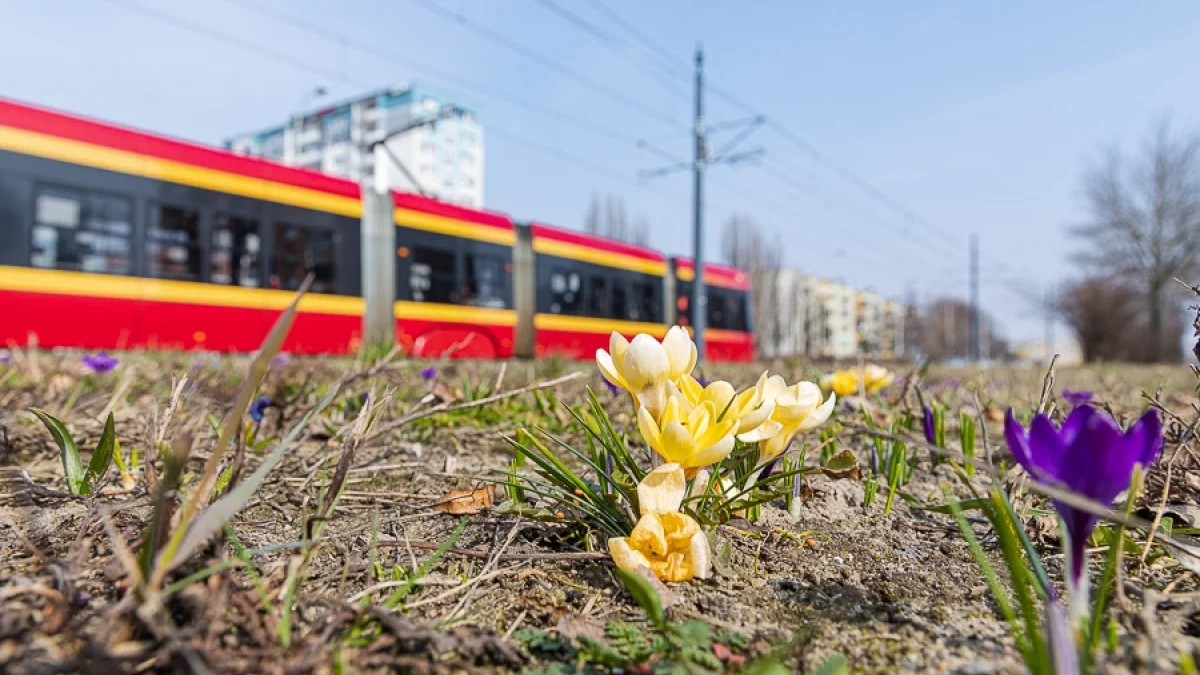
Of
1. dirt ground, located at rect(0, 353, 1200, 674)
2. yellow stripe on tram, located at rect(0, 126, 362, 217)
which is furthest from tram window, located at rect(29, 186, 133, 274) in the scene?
dirt ground, located at rect(0, 353, 1200, 674)

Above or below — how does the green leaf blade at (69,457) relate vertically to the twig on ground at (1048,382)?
below

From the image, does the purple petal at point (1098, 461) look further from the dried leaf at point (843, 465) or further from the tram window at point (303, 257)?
the tram window at point (303, 257)

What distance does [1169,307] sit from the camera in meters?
27.8

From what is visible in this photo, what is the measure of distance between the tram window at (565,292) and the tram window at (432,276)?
212cm

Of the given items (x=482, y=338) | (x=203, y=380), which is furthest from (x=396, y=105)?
(x=203, y=380)

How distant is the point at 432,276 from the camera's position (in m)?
9.73

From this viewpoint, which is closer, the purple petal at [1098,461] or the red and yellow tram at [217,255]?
the purple petal at [1098,461]

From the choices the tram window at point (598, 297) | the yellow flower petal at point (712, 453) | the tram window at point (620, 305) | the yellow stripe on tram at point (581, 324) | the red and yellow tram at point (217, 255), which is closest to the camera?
the yellow flower petal at point (712, 453)

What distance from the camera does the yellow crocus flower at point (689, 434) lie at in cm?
87

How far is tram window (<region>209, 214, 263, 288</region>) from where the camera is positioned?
757cm

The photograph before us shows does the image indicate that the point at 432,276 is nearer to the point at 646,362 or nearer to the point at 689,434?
the point at 646,362

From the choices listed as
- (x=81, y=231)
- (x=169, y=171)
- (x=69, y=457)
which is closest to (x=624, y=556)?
(x=69, y=457)

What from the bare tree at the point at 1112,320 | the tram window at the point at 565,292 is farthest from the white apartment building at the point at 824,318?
the tram window at the point at 565,292

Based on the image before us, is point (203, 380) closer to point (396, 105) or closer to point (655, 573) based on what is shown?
point (655, 573)
